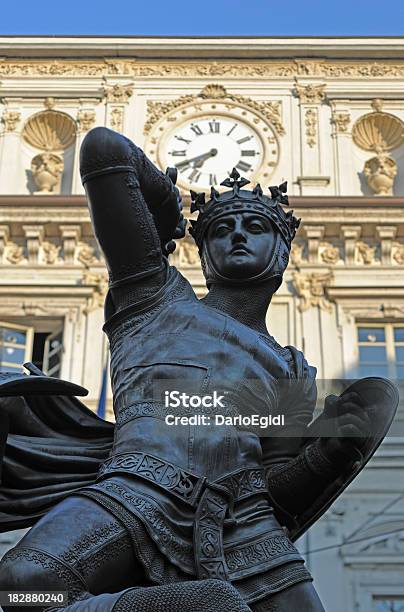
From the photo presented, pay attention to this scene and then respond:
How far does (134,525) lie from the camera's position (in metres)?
2.39

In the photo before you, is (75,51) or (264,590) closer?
(264,590)

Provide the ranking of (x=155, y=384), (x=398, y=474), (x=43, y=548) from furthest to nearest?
(x=398, y=474) < (x=155, y=384) < (x=43, y=548)

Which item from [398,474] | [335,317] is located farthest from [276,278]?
[335,317]

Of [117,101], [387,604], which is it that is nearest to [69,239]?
[117,101]

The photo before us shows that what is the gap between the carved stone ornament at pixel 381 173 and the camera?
711 inches

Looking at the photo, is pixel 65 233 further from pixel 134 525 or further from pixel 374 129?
pixel 134 525

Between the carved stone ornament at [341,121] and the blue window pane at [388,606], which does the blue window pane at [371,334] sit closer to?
the carved stone ornament at [341,121]

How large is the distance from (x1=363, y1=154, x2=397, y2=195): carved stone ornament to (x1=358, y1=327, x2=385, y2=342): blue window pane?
2.58m

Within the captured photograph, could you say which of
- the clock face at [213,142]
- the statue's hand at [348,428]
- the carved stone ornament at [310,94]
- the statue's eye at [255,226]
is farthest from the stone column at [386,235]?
the statue's hand at [348,428]

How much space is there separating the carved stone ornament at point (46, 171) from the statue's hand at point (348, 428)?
1574cm

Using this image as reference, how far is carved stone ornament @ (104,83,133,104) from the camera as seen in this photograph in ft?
62.1

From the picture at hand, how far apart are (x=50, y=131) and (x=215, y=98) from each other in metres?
2.89

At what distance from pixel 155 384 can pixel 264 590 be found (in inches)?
23.1

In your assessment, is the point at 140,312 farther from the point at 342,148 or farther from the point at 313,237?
the point at 342,148
